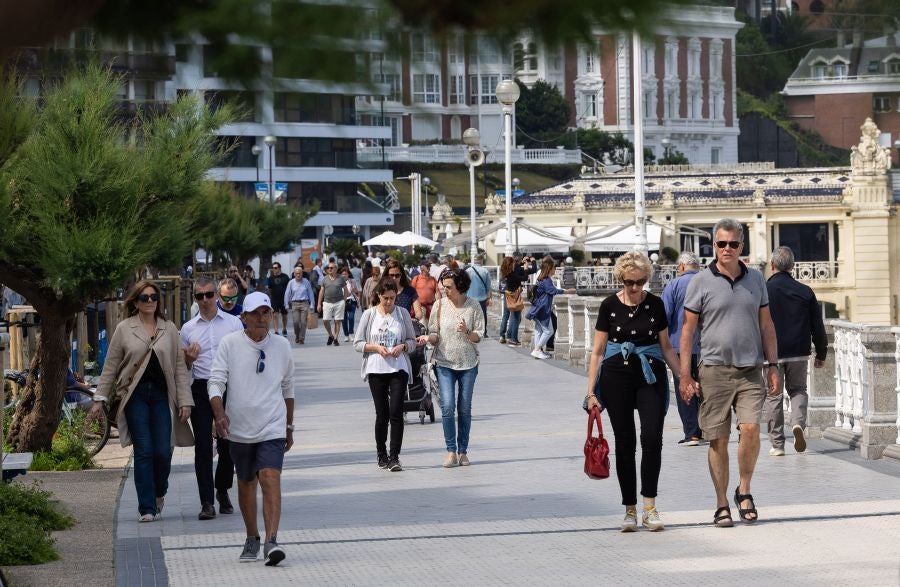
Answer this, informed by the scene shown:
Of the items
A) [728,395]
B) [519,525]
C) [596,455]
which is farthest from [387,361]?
[728,395]

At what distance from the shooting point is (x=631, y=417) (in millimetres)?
10000

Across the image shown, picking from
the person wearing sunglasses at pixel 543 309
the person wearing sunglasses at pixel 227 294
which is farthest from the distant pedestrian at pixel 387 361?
the person wearing sunglasses at pixel 543 309

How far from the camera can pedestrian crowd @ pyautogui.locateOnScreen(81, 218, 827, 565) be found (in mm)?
9227

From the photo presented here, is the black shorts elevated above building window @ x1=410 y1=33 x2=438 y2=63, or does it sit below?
below

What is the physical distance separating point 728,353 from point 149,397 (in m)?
3.98

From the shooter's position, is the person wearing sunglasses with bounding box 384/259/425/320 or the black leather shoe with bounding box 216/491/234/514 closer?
the black leather shoe with bounding box 216/491/234/514

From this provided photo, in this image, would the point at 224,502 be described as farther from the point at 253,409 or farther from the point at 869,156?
the point at 869,156

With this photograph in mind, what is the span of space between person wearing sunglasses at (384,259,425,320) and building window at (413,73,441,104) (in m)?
12.1

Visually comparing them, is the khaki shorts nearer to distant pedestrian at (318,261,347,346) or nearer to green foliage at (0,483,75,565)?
green foliage at (0,483,75,565)

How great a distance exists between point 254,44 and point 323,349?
2849 cm

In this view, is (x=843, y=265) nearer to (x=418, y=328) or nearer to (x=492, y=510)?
(x=492, y=510)

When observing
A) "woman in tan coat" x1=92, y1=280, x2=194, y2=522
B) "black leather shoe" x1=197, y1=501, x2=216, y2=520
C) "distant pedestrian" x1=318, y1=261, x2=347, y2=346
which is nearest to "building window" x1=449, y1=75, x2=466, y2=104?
"woman in tan coat" x1=92, y1=280, x2=194, y2=522

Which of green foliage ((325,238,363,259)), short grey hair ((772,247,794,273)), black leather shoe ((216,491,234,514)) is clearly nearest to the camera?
black leather shoe ((216,491,234,514))

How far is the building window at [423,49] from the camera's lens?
291 centimetres
